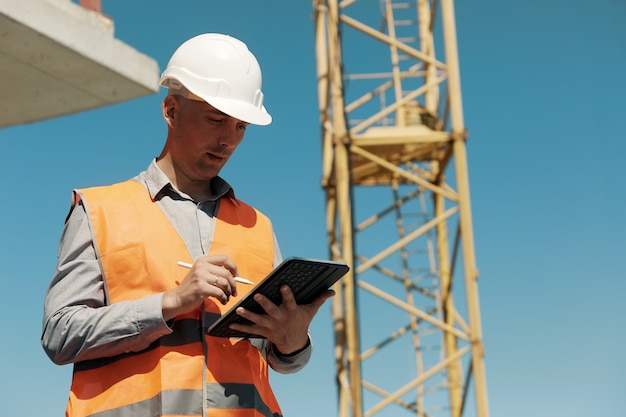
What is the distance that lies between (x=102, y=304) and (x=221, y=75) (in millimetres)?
624

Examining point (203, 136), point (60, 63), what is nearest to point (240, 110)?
point (203, 136)

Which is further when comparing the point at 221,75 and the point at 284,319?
the point at 221,75

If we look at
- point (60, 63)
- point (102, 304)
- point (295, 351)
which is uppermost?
point (60, 63)

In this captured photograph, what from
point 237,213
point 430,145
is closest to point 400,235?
point 430,145

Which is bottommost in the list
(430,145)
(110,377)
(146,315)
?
(110,377)

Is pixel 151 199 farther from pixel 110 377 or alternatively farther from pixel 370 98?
pixel 370 98

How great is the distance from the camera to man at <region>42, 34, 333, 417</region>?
6.32 ft

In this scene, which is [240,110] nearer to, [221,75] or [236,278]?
[221,75]

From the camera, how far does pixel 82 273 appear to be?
2016 mm

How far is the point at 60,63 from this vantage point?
297 inches

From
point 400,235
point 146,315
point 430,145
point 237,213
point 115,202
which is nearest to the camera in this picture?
point 146,315

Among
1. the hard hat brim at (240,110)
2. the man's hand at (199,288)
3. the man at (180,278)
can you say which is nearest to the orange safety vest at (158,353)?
the man at (180,278)

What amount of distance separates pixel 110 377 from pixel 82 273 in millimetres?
239

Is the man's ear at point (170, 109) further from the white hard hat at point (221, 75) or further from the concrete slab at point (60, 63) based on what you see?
the concrete slab at point (60, 63)
